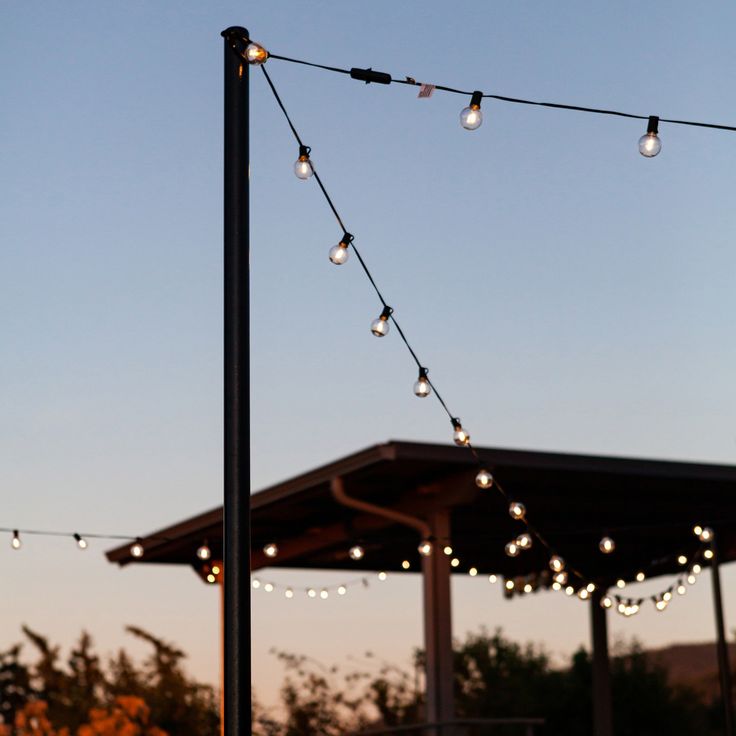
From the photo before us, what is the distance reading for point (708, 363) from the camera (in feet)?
52.4

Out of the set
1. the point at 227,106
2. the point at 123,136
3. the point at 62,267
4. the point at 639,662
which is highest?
the point at 123,136

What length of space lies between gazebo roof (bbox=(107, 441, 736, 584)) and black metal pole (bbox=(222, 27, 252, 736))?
4655 millimetres

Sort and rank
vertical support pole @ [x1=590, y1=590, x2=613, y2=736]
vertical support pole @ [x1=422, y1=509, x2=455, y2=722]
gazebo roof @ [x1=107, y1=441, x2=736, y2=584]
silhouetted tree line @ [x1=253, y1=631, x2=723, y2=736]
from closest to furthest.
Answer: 1. gazebo roof @ [x1=107, y1=441, x2=736, y2=584]
2. vertical support pole @ [x1=422, y1=509, x2=455, y2=722]
3. vertical support pole @ [x1=590, y1=590, x2=613, y2=736]
4. silhouetted tree line @ [x1=253, y1=631, x2=723, y2=736]

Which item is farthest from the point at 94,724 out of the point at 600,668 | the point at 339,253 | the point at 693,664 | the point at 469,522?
the point at 693,664

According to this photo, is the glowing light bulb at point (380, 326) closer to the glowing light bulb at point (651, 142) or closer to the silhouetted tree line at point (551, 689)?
the glowing light bulb at point (651, 142)

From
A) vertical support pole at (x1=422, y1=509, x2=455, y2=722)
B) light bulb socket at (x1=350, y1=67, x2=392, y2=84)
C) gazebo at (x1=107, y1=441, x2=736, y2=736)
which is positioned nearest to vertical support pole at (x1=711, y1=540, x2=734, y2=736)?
gazebo at (x1=107, y1=441, x2=736, y2=736)

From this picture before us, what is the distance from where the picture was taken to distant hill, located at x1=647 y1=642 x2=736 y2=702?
1945 centimetres

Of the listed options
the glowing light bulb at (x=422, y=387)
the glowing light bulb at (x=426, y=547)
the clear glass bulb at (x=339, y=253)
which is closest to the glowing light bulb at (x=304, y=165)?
the clear glass bulb at (x=339, y=253)

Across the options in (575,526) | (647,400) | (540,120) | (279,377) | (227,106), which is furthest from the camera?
(647,400)

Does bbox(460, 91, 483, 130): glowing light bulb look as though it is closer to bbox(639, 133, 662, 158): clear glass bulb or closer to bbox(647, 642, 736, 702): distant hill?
bbox(639, 133, 662, 158): clear glass bulb

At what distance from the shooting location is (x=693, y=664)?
813 inches

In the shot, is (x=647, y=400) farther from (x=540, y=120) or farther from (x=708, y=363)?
(x=540, y=120)

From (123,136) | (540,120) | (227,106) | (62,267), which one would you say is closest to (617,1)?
(540,120)

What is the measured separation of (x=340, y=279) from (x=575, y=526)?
432 cm
